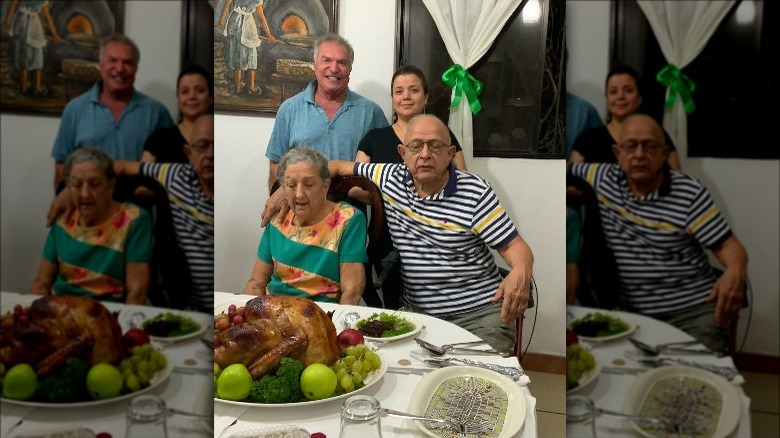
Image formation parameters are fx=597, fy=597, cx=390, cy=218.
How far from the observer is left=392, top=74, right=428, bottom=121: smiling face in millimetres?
1257

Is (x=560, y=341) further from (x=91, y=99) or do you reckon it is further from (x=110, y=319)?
(x=91, y=99)

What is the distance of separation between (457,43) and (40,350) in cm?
112

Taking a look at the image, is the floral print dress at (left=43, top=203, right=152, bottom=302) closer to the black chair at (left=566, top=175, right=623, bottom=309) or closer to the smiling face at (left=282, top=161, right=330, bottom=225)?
the smiling face at (left=282, top=161, right=330, bottom=225)

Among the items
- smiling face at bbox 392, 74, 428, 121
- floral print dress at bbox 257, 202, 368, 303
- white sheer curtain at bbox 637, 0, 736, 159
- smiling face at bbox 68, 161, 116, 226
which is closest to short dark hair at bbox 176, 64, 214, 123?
smiling face at bbox 68, 161, 116, 226

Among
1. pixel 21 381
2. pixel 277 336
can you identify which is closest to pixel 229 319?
pixel 277 336

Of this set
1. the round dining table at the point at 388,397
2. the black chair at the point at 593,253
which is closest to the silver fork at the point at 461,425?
the round dining table at the point at 388,397

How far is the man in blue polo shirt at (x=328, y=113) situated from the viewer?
1.30 metres

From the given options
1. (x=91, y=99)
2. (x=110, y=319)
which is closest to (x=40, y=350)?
(x=110, y=319)

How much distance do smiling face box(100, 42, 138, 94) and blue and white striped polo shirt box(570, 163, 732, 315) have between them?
1054 millimetres

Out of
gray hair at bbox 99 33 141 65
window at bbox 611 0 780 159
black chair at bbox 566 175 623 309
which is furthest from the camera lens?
gray hair at bbox 99 33 141 65

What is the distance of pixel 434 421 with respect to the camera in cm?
123

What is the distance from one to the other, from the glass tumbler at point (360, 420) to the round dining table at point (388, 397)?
31mm

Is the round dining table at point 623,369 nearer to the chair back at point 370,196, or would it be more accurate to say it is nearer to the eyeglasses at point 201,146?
the chair back at point 370,196

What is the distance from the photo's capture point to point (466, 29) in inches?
49.2
